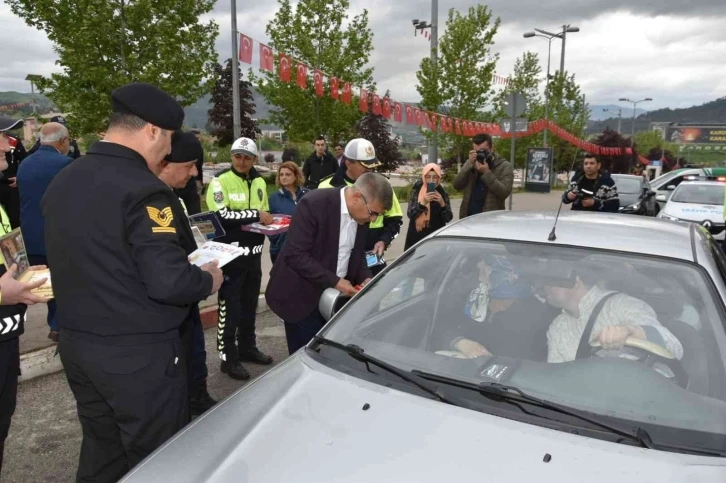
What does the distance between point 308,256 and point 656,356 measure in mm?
1886

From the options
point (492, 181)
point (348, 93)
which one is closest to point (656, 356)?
point (492, 181)

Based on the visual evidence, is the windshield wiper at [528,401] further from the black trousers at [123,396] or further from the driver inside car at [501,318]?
the black trousers at [123,396]

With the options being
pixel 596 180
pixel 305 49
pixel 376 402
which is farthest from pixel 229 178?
pixel 305 49

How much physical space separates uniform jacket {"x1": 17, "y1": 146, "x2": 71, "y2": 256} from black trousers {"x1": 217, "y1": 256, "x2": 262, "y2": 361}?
1.61m

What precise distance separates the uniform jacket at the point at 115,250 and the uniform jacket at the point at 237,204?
86.4 inches

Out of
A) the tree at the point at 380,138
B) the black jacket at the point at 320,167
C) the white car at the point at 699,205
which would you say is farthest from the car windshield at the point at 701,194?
the tree at the point at 380,138

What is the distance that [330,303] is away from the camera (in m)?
2.77

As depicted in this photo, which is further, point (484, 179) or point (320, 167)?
point (320, 167)

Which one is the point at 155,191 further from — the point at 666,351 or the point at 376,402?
the point at 666,351

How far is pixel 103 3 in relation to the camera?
12203 mm

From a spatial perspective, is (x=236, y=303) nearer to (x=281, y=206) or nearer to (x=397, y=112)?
(x=281, y=206)

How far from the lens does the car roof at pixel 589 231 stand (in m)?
2.44

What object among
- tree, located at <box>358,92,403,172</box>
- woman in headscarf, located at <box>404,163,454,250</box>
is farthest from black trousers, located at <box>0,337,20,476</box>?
tree, located at <box>358,92,403,172</box>

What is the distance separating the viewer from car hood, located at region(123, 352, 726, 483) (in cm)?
158
